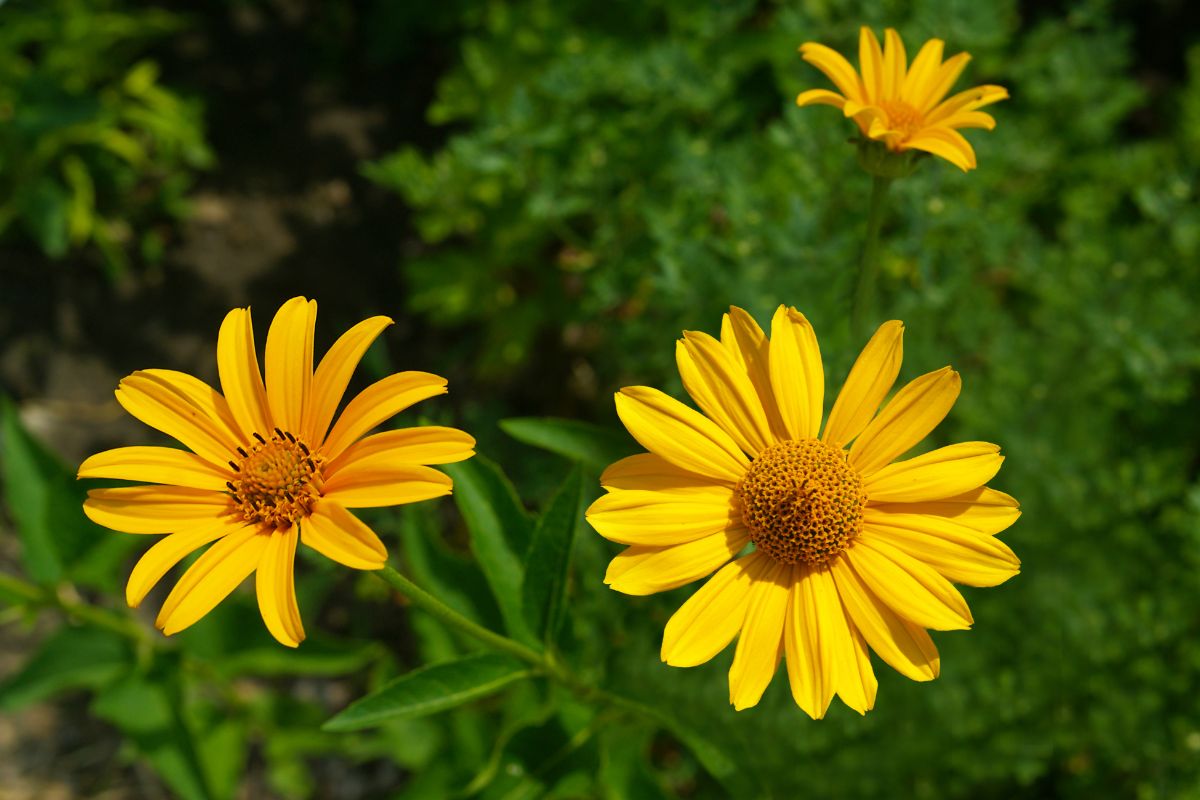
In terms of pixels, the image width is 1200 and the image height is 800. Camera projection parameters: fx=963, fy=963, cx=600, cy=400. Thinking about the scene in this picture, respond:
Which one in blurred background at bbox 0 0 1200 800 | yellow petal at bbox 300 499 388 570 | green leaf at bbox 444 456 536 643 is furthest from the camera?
blurred background at bbox 0 0 1200 800

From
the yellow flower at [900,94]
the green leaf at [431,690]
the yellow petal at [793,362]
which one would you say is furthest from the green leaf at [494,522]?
the yellow flower at [900,94]

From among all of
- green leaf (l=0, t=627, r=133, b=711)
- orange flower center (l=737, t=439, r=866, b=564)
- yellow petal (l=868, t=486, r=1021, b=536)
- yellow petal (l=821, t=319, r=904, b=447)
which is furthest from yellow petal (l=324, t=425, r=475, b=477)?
green leaf (l=0, t=627, r=133, b=711)

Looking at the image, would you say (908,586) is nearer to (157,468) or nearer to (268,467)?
(268,467)

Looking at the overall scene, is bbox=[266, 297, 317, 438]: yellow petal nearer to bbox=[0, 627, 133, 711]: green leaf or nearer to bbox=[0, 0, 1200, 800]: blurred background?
bbox=[0, 0, 1200, 800]: blurred background

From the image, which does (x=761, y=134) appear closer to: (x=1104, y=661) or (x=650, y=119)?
(x=650, y=119)

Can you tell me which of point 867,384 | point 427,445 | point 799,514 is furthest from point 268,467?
point 867,384

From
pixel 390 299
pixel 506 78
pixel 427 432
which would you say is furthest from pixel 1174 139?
pixel 427 432

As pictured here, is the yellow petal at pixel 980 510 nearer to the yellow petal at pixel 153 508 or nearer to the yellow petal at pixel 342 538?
the yellow petal at pixel 342 538
